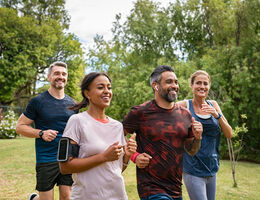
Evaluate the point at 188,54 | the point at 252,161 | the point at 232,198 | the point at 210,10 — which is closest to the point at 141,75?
the point at 188,54

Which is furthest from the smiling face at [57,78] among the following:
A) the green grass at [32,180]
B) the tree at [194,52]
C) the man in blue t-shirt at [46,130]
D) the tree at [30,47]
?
the tree at [30,47]

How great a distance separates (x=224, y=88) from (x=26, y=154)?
1081 cm

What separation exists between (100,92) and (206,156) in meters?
1.77

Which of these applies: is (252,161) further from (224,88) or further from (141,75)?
(141,75)

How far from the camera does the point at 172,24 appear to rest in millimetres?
21062

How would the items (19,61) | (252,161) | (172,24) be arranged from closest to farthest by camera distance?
(252,161) → (172,24) → (19,61)

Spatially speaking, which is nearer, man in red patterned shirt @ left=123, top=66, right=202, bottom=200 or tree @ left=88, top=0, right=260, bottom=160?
man in red patterned shirt @ left=123, top=66, right=202, bottom=200

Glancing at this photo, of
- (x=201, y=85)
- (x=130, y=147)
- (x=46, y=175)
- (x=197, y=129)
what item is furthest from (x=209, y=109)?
(x=46, y=175)

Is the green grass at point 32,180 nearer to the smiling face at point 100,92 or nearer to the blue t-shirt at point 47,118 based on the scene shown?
the blue t-shirt at point 47,118

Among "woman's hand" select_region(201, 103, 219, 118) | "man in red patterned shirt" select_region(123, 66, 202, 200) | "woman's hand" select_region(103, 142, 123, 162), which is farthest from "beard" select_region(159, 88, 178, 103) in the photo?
"woman's hand" select_region(103, 142, 123, 162)

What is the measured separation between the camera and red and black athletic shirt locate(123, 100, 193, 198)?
2742 mm

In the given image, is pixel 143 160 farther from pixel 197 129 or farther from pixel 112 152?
pixel 197 129

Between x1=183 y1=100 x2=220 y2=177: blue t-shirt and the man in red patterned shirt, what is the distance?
1.67ft

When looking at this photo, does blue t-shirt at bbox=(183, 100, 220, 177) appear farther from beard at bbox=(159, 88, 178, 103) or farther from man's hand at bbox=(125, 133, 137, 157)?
man's hand at bbox=(125, 133, 137, 157)
